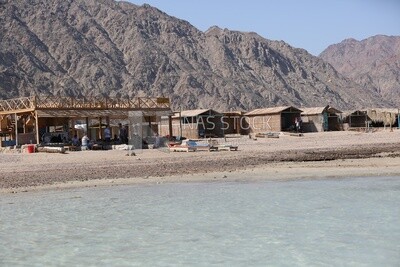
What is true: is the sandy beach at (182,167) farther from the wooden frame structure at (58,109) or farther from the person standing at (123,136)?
the person standing at (123,136)

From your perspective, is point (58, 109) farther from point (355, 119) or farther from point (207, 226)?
point (355, 119)

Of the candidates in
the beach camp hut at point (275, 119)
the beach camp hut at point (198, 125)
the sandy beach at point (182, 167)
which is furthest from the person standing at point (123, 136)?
the beach camp hut at point (275, 119)

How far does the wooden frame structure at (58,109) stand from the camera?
31141 mm

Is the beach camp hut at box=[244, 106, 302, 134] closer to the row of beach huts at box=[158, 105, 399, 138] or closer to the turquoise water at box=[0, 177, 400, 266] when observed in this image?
the row of beach huts at box=[158, 105, 399, 138]

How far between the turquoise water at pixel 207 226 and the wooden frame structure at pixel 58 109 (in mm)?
17405

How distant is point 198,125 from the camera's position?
4459cm

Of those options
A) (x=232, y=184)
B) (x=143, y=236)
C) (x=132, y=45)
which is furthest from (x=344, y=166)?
(x=132, y=45)

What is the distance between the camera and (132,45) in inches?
4269

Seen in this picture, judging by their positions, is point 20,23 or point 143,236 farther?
point 20,23

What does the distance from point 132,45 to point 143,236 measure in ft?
334

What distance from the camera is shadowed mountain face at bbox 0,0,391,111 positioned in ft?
302

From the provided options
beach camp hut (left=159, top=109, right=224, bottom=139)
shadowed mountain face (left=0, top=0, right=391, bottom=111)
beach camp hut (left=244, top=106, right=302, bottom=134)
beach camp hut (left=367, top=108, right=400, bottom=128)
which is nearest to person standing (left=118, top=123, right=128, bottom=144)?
beach camp hut (left=159, top=109, right=224, bottom=139)

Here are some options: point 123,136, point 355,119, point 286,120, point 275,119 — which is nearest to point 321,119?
point 286,120

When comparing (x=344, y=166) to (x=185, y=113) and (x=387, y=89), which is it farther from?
(x=387, y=89)
